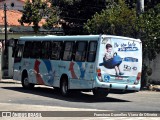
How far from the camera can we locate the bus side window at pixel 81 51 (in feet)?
61.2

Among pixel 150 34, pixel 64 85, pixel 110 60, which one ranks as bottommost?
pixel 64 85

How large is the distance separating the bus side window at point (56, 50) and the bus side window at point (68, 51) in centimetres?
46

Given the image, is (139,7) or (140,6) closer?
(140,6)

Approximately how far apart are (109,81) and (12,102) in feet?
13.3

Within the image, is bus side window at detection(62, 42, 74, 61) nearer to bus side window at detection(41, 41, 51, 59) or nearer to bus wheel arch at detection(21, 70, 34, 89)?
bus side window at detection(41, 41, 51, 59)

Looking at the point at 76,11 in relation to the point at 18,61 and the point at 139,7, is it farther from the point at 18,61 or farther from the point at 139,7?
the point at 18,61

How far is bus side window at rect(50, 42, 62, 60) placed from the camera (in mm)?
20531

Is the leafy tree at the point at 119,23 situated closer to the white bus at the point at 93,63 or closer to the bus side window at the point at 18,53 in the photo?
the bus side window at the point at 18,53

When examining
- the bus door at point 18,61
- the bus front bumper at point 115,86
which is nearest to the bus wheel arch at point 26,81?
the bus door at point 18,61

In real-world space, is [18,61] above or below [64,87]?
above

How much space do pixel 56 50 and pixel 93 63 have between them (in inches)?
134

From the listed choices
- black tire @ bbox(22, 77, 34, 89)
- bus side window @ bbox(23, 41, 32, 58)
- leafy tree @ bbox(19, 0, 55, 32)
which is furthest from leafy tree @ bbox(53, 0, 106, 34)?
black tire @ bbox(22, 77, 34, 89)

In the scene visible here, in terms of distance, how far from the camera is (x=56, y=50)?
818 inches

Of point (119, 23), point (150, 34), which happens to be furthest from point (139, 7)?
point (150, 34)
